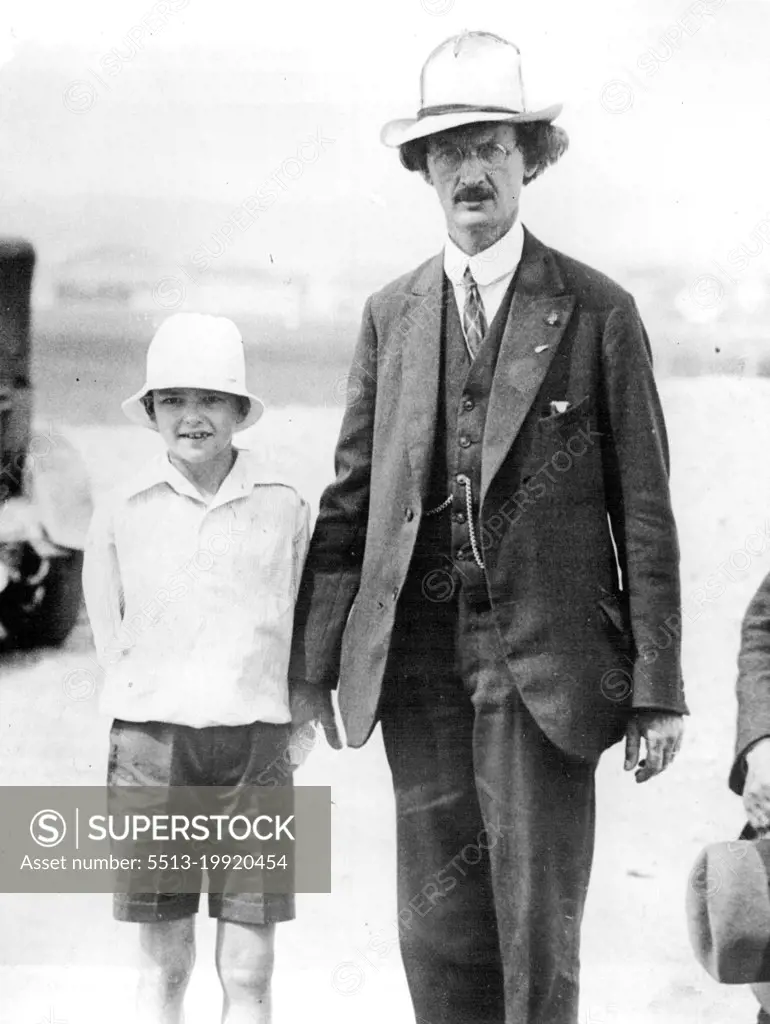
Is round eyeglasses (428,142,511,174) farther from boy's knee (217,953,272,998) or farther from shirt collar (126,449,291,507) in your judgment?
boy's knee (217,953,272,998)

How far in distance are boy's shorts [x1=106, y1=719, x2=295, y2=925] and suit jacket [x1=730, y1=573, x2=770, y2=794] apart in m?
1.01

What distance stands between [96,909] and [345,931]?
24.3 inches

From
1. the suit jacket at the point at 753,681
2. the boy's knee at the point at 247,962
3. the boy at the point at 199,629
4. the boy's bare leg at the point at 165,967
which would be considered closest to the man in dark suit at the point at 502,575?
the suit jacket at the point at 753,681

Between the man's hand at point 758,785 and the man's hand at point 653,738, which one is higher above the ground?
the man's hand at point 653,738

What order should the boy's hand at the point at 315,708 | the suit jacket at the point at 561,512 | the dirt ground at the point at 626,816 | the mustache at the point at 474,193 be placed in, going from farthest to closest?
the dirt ground at the point at 626,816 < the boy's hand at the point at 315,708 < the mustache at the point at 474,193 < the suit jacket at the point at 561,512

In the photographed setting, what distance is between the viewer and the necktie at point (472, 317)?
268cm

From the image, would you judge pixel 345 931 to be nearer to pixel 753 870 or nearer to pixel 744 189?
pixel 753 870

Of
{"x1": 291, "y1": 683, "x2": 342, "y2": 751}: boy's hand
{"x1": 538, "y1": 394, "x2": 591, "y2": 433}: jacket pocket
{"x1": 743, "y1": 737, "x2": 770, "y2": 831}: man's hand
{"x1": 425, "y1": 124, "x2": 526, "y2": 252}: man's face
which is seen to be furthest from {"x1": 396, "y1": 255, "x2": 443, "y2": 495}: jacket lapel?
{"x1": 743, "y1": 737, "x2": 770, "y2": 831}: man's hand

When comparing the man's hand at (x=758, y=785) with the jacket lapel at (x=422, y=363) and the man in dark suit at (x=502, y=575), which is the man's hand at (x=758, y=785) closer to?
the man in dark suit at (x=502, y=575)

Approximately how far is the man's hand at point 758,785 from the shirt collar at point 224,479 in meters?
1.22

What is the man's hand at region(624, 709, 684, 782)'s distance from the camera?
8.61 feet

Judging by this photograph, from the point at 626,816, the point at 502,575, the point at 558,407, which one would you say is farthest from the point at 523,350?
the point at 626,816

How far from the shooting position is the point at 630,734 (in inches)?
A: 105

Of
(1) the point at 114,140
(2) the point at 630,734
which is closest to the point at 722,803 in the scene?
(2) the point at 630,734
